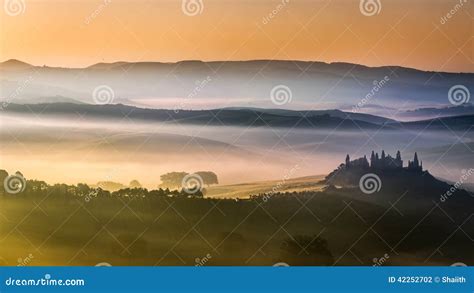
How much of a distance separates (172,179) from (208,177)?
0.93 feet

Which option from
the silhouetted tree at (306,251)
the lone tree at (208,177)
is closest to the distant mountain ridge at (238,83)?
the lone tree at (208,177)

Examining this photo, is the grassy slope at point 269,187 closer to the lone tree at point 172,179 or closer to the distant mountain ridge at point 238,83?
the lone tree at point 172,179

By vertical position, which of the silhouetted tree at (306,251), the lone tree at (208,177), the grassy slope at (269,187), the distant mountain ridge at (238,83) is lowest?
the silhouetted tree at (306,251)

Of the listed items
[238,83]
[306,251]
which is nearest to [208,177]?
[238,83]

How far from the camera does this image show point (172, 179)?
687 centimetres

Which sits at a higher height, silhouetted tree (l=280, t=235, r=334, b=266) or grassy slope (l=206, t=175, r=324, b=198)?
grassy slope (l=206, t=175, r=324, b=198)

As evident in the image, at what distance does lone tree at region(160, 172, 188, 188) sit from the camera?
686 centimetres

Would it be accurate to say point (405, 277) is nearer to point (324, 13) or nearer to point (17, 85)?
point (324, 13)

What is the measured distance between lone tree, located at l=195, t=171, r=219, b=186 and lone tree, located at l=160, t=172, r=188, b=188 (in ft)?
0.43

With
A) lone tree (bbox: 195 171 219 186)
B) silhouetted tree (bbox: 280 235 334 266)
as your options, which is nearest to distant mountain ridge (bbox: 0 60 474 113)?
lone tree (bbox: 195 171 219 186)

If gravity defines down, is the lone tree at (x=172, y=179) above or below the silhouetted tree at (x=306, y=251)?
above

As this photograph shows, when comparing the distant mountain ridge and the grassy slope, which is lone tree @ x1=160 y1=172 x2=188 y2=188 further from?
the distant mountain ridge

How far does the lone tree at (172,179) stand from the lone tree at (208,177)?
0.13 m

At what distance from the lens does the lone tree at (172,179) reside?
22.5 ft
